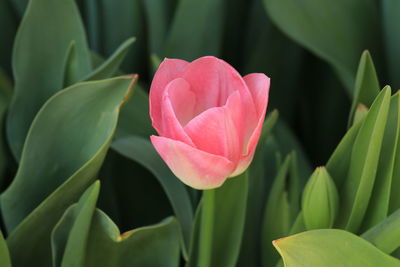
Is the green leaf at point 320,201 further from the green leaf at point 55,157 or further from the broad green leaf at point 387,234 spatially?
the green leaf at point 55,157

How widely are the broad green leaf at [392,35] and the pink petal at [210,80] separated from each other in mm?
334

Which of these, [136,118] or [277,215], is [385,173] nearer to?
[277,215]

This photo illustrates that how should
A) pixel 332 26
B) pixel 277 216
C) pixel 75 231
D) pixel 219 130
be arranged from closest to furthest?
pixel 219 130 < pixel 75 231 < pixel 277 216 < pixel 332 26

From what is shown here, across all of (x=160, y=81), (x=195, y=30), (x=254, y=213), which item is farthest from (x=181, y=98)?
(x=195, y=30)

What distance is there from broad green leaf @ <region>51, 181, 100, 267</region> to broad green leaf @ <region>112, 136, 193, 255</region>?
99 millimetres

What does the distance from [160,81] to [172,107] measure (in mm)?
24

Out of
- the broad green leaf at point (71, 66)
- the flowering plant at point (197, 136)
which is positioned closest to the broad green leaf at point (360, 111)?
the flowering plant at point (197, 136)

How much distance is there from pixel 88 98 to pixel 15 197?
0.30 ft

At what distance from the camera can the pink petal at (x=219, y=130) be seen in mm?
352

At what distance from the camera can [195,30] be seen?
2.45 ft

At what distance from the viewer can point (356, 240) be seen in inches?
15.4

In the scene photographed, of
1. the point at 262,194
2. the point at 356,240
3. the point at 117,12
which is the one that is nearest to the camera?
the point at 356,240

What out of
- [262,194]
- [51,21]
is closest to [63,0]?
[51,21]

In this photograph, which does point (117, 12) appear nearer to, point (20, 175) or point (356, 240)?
point (20, 175)
